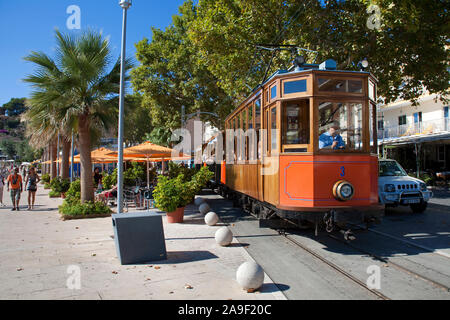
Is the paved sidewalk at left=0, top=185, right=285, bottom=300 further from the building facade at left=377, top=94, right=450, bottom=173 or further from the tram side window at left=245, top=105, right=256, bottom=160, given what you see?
the building facade at left=377, top=94, right=450, bottom=173

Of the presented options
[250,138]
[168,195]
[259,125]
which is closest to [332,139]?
[259,125]

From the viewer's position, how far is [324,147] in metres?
6.85

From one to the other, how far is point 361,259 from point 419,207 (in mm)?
6847

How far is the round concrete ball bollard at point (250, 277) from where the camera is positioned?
4.72 m

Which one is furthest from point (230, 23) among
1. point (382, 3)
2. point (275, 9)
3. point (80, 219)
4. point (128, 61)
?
point (80, 219)

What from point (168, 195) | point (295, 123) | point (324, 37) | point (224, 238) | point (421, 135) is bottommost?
point (224, 238)

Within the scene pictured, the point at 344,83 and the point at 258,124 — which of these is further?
the point at 258,124

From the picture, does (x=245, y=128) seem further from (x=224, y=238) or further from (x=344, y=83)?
(x=224, y=238)

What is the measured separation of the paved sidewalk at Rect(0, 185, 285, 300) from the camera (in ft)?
15.6

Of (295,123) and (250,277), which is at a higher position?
(295,123)

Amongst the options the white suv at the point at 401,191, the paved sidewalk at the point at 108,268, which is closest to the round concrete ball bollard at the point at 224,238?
the paved sidewalk at the point at 108,268

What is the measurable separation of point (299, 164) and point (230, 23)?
31.3 feet

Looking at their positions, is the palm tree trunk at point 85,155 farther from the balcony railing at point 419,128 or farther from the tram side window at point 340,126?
the balcony railing at point 419,128

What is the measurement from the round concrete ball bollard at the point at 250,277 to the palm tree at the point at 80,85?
877 cm
